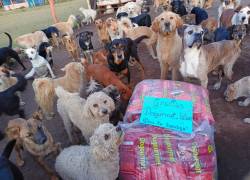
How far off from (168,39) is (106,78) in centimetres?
134

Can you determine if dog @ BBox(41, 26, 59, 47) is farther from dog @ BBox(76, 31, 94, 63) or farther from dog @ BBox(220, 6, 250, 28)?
dog @ BBox(220, 6, 250, 28)

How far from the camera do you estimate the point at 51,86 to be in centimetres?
439

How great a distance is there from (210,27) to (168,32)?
7.17 ft

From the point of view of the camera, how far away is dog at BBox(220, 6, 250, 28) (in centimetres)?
627

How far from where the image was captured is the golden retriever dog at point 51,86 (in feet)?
14.3

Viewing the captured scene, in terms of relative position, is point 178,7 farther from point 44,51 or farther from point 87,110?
point 87,110

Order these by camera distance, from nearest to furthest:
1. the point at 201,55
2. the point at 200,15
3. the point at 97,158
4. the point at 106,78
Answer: the point at 97,158, the point at 201,55, the point at 106,78, the point at 200,15

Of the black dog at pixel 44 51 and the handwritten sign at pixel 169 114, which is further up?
the handwritten sign at pixel 169 114

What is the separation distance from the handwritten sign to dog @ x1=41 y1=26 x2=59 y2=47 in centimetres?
625

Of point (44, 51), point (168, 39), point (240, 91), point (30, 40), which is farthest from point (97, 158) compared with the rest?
point (30, 40)

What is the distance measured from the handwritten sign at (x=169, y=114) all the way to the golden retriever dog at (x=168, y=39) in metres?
1.57

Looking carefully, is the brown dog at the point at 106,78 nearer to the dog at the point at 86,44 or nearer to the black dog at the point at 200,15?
the dog at the point at 86,44

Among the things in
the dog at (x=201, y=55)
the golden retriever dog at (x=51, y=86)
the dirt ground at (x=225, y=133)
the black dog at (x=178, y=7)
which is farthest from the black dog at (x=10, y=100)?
the black dog at (x=178, y=7)

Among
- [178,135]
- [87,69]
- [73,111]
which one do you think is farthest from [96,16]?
[178,135]
